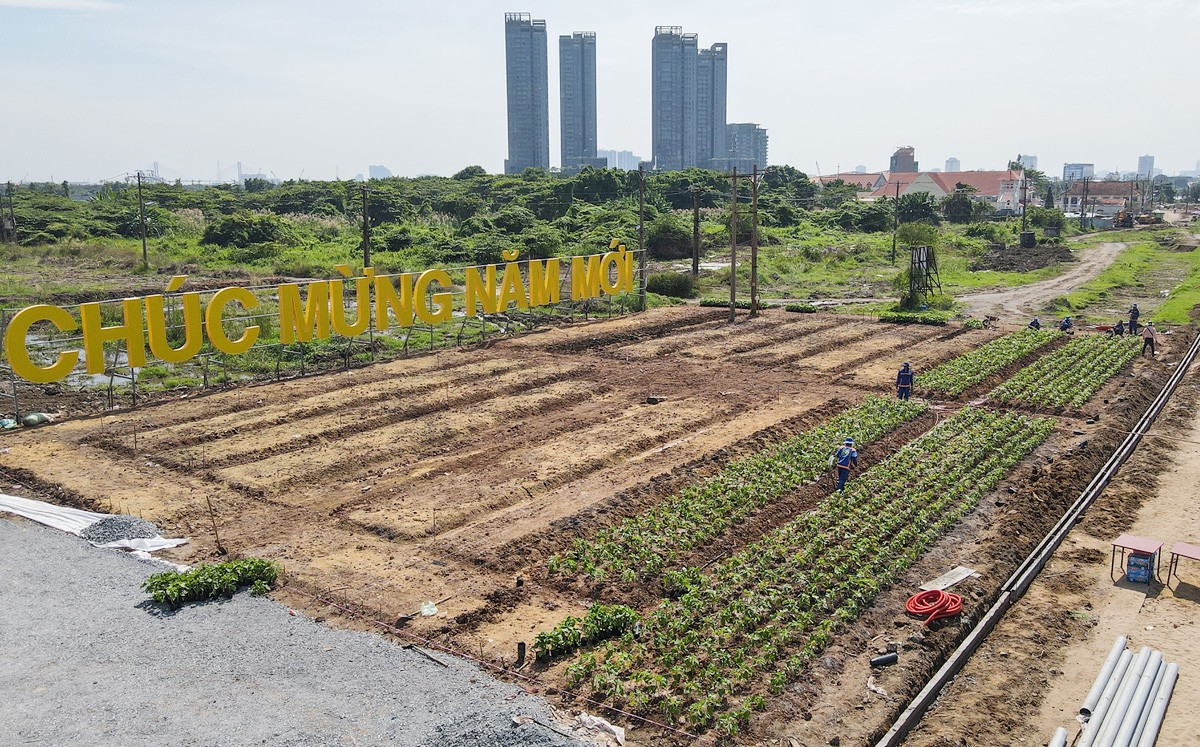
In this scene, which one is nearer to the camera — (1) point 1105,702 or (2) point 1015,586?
(1) point 1105,702

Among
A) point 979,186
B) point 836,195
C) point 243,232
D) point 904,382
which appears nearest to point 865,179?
point 979,186

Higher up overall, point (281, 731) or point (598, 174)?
point (598, 174)

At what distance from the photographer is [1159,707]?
478 inches

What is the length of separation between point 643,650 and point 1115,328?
108ft

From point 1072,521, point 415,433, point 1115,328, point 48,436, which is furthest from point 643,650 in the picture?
point 1115,328

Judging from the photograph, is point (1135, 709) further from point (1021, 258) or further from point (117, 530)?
point (1021, 258)

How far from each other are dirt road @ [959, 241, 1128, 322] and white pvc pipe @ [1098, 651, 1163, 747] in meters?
34.9

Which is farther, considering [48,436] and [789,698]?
[48,436]

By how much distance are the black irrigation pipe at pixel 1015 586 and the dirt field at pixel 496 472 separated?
0.29 m

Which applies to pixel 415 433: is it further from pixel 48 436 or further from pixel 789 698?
pixel 789 698

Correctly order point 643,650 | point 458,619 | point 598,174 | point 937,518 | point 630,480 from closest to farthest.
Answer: point 643,650 → point 458,619 → point 937,518 → point 630,480 → point 598,174

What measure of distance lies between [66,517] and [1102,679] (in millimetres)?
18579

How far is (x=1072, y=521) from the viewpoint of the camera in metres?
18.7

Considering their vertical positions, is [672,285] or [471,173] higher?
[471,173]
